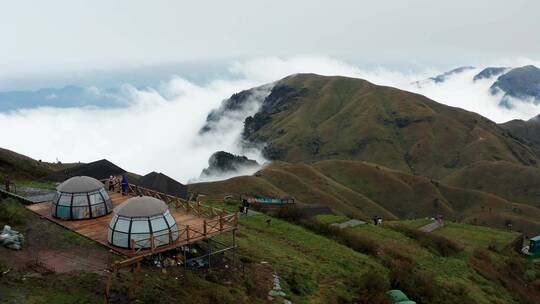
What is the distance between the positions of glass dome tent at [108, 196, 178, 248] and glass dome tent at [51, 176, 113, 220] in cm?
649

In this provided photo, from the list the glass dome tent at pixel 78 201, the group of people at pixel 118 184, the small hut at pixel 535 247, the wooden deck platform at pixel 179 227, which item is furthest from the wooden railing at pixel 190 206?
the small hut at pixel 535 247

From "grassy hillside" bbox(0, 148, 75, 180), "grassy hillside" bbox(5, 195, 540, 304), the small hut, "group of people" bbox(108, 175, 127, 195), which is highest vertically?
"grassy hillside" bbox(0, 148, 75, 180)

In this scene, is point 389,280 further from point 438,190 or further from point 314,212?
point 438,190

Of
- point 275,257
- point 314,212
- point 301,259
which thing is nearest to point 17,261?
point 275,257

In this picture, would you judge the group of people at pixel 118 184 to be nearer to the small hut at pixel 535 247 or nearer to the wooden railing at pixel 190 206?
the wooden railing at pixel 190 206

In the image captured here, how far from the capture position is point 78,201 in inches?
1427

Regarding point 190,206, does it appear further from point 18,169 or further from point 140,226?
point 18,169

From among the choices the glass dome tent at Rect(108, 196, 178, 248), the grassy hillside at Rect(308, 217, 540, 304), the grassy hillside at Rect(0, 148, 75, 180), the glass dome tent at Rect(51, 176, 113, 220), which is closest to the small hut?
the grassy hillside at Rect(308, 217, 540, 304)

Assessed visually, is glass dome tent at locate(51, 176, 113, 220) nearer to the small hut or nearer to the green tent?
the green tent

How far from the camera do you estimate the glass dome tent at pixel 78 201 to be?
119ft

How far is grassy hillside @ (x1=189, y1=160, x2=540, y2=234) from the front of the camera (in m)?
118

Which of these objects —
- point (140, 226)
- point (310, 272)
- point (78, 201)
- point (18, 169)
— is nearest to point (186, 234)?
point (140, 226)

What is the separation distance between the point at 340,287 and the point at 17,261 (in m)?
23.0

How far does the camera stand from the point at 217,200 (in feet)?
214
